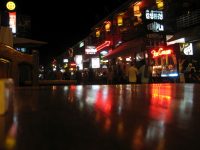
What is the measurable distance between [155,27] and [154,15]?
884mm

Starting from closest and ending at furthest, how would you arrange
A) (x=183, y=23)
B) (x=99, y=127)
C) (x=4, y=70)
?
(x=99, y=127)
(x=4, y=70)
(x=183, y=23)

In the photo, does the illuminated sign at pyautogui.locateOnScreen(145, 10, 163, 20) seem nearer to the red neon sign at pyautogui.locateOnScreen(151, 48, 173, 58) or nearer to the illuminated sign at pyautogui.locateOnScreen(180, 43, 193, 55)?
the red neon sign at pyautogui.locateOnScreen(151, 48, 173, 58)

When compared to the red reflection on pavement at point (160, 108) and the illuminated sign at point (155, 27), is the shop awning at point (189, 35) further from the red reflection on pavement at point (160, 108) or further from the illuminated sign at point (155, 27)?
the red reflection on pavement at point (160, 108)

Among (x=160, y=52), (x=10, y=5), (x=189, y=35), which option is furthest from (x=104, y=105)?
(x=189, y=35)

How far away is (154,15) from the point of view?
24484 mm

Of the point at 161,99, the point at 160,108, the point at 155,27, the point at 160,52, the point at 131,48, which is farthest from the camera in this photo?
the point at 131,48

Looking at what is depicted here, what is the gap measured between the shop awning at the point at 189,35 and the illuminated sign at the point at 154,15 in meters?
2.17

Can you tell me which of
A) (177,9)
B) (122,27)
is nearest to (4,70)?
(177,9)

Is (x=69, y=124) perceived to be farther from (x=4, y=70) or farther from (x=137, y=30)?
(x=137, y=30)

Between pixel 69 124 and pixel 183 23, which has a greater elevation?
pixel 183 23

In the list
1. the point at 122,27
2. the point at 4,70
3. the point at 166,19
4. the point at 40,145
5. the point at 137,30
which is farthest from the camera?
the point at 122,27

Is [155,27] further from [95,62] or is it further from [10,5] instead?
[10,5]

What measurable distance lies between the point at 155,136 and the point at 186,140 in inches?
3.3

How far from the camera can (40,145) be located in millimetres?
801
